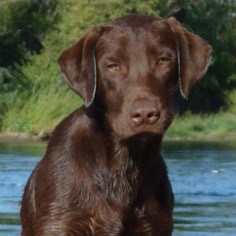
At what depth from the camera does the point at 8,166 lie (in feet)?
79.5

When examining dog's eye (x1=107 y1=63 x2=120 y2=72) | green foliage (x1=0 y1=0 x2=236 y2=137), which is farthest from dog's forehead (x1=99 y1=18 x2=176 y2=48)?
green foliage (x1=0 y1=0 x2=236 y2=137)

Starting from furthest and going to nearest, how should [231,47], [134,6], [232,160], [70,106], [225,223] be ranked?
[231,47]
[134,6]
[70,106]
[232,160]
[225,223]

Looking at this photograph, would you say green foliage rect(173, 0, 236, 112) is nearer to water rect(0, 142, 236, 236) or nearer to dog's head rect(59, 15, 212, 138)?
water rect(0, 142, 236, 236)

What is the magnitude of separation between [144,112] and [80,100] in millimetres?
38102

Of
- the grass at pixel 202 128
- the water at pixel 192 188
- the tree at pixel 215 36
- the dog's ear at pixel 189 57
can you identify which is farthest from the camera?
the tree at pixel 215 36

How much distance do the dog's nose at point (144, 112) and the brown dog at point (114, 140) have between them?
3.2 inches

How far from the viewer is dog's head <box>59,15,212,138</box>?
685 centimetres

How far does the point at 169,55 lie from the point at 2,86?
144 ft

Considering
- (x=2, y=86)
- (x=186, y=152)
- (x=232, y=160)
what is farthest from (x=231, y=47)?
(x=232, y=160)

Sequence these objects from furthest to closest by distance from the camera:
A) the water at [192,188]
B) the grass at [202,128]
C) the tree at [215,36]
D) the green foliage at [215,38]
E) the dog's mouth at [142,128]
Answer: the tree at [215,36] → the green foliage at [215,38] → the grass at [202,128] → the water at [192,188] → the dog's mouth at [142,128]

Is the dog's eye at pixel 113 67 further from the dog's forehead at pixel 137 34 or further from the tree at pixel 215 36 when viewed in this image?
the tree at pixel 215 36

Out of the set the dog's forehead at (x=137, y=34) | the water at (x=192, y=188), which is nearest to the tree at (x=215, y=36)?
the water at (x=192, y=188)

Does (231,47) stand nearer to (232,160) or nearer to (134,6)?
(134,6)

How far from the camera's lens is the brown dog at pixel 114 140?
7.05 meters
